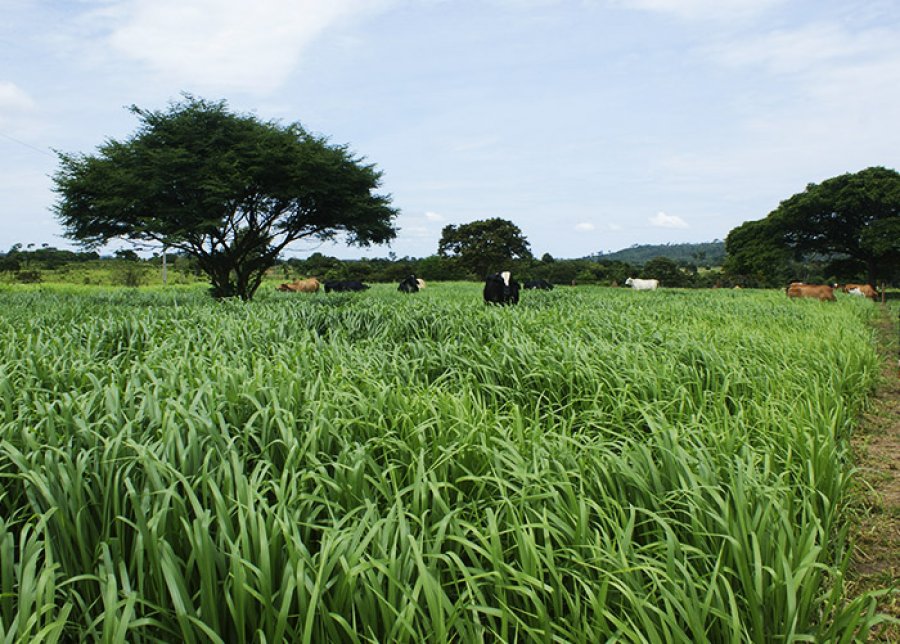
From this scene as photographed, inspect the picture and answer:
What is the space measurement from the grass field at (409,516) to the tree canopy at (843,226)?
38.1 m

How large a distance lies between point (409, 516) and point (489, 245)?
5386cm

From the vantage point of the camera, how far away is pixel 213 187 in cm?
1465

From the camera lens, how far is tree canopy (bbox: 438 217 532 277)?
54531 millimetres

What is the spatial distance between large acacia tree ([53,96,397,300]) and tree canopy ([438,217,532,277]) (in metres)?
36.9

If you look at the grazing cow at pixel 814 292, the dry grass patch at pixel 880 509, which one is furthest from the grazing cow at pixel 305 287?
the dry grass patch at pixel 880 509

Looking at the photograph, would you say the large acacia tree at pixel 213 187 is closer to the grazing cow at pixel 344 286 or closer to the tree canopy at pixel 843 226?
the grazing cow at pixel 344 286

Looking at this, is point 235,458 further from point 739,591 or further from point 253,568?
point 739,591

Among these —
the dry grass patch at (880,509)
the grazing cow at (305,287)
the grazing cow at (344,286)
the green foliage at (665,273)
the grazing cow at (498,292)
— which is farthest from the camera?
the green foliage at (665,273)

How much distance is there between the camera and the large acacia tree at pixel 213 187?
15.2m

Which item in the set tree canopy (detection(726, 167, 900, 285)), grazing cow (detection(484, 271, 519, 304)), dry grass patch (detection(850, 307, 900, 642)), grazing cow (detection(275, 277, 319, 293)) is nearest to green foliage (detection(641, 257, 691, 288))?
tree canopy (detection(726, 167, 900, 285))

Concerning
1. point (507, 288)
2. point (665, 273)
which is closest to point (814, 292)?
point (507, 288)

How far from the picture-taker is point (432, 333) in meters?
6.18

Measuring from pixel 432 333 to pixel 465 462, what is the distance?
3.89 meters

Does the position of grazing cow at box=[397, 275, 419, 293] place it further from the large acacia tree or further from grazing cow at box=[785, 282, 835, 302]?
grazing cow at box=[785, 282, 835, 302]
